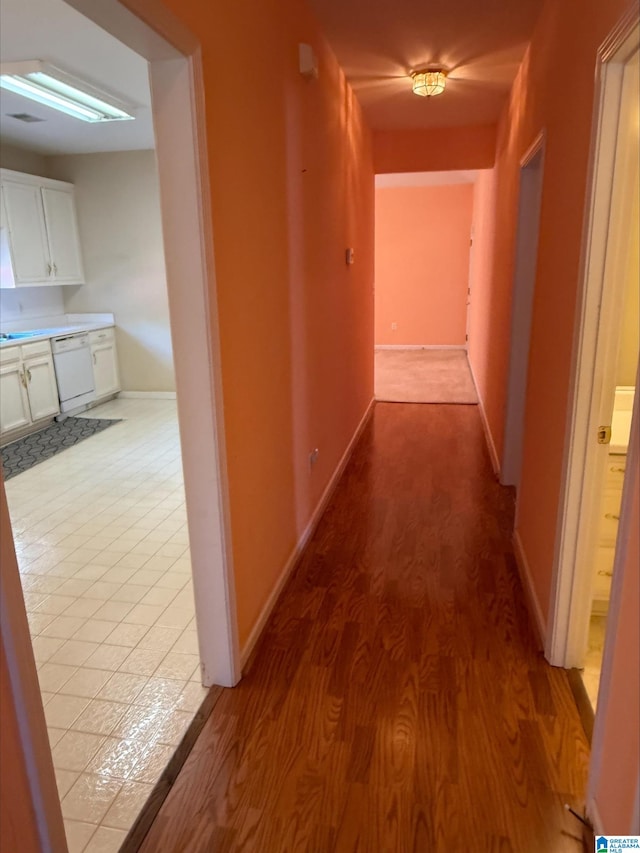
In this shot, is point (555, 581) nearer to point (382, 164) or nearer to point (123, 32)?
point (123, 32)

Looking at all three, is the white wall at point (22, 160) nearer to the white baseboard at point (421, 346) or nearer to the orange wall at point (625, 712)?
the white baseboard at point (421, 346)

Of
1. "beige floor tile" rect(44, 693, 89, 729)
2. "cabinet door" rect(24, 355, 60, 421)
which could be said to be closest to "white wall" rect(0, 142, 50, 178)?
"cabinet door" rect(24, 355, 60, 421)

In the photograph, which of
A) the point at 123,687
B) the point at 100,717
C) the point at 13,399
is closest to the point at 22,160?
the point at 13,399

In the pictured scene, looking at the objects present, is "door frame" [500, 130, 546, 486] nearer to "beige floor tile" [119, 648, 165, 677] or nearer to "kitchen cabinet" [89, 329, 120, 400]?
"beige floor tile" [119, 648, 165, 677]

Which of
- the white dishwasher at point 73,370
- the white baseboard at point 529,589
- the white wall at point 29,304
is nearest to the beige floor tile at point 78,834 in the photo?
the white baseboard at point 529,589

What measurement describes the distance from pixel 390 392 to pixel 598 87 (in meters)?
5.07

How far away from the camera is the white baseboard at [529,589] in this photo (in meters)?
2.31

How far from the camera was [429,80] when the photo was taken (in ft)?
12.1

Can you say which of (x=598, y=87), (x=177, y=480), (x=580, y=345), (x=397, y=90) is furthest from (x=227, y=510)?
(x=397, y=90)

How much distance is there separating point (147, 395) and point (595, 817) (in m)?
6.03

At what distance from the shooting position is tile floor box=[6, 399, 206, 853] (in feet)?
5.77

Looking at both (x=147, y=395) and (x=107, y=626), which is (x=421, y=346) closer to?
Answer: (x=147, y=395)

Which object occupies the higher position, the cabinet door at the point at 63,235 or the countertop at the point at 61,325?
the cabinet door at the point at 63,235

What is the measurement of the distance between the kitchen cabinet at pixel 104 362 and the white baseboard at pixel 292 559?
10.3 ft
